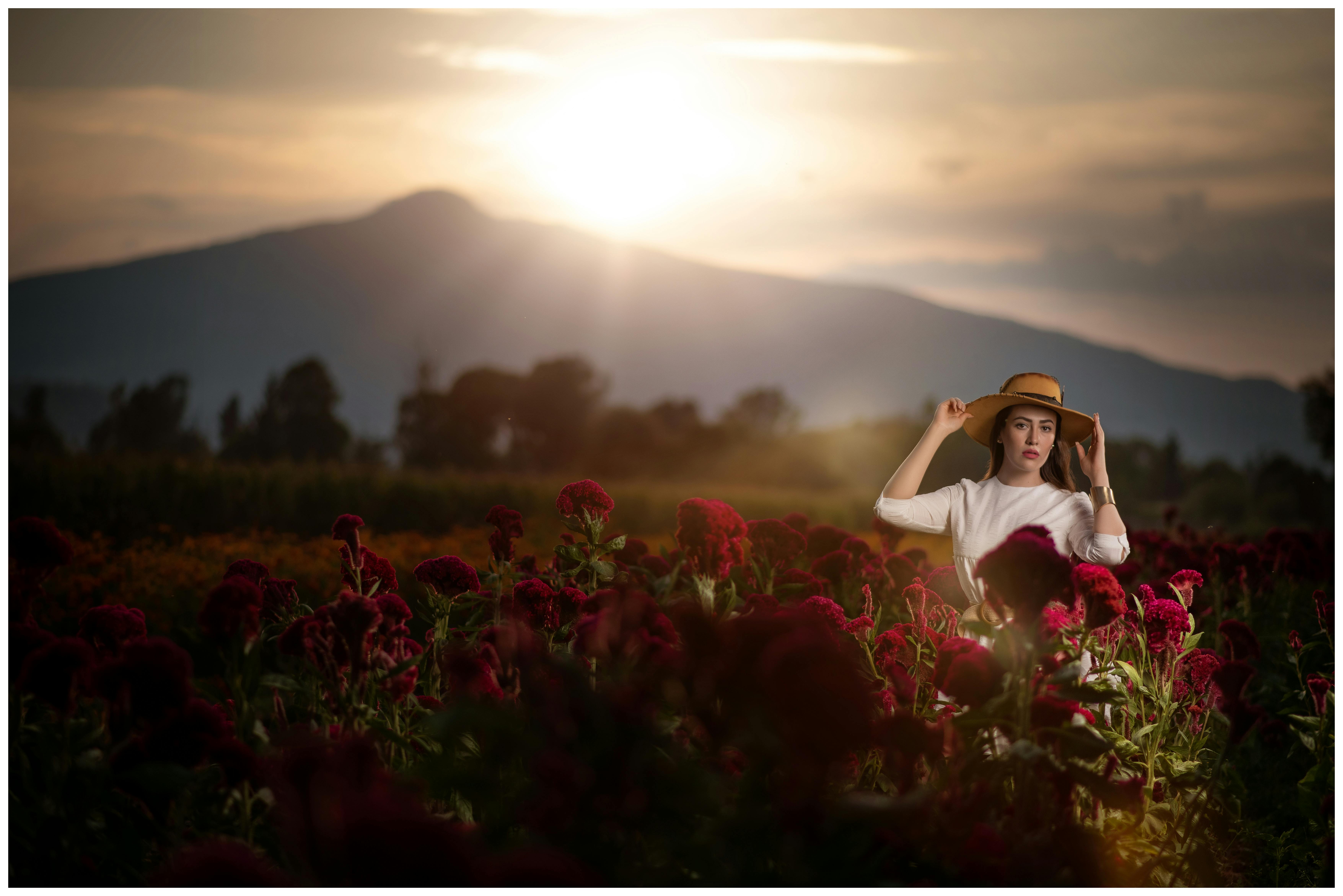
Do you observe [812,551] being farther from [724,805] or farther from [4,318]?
[4,318]

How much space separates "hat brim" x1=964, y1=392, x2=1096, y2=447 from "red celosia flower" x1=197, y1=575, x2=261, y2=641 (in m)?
1.90

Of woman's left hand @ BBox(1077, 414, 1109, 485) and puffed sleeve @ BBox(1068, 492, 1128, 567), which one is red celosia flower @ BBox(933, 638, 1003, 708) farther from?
woman's left hand @ BBox(1077, 414, 1109, 485)

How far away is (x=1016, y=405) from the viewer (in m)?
2.56

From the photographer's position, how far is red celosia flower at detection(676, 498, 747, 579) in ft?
8.16

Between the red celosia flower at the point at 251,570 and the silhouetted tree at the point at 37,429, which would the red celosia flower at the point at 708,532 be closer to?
the red celosia flower at the point at 251,570

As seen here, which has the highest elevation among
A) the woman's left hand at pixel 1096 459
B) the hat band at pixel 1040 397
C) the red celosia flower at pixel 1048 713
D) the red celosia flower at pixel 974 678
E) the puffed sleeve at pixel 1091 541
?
the hat band at pixel 1040 397

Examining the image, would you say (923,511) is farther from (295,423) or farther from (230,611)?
(295,423)

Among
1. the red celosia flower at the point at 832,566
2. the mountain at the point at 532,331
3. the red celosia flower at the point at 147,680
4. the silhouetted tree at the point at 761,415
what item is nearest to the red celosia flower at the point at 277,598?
the red celosia flower at the point at 147,680

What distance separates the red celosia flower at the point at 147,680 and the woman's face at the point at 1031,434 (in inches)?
83.0

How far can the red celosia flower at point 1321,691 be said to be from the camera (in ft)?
7.13

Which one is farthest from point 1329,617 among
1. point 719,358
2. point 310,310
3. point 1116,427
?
point 310,310

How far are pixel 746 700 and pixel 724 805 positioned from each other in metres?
0.30

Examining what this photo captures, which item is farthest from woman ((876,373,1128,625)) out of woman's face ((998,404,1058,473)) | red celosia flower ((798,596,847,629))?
red celosia flower ((798,596,847,629))

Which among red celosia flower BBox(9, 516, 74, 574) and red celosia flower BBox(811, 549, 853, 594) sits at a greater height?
red celosia flower BBox(9, 516, 74, 574)
